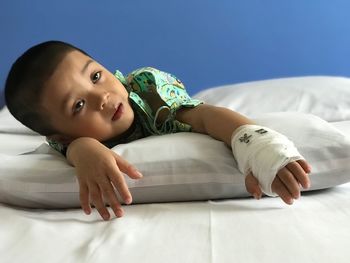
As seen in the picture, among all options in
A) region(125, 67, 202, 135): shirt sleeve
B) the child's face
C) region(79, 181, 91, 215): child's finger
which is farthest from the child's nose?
region(79, 181, 91, 215): child's finger

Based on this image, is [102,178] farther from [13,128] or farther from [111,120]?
[13,128]

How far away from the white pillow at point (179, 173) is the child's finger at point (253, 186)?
0.05 m

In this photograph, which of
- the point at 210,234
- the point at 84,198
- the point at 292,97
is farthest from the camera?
the point at 292,97

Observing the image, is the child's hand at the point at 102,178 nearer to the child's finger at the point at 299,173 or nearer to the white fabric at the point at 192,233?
the white fabric at the point at 192,233

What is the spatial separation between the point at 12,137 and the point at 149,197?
35.8 inches

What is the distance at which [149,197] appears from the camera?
74 cm

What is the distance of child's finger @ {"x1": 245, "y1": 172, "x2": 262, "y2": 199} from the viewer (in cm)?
66

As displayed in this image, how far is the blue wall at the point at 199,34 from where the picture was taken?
197 cm

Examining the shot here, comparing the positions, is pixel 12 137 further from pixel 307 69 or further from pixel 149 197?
pixel 307 69

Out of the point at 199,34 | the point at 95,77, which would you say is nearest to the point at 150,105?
the point at 95,77

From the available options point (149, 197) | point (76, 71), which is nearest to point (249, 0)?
point (76, 71)

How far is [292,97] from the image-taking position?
5.09 feet

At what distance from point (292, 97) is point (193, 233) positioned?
1050mm

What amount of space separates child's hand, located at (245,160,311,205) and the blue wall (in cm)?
142
